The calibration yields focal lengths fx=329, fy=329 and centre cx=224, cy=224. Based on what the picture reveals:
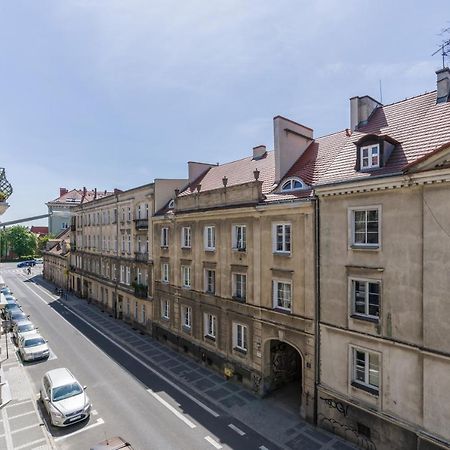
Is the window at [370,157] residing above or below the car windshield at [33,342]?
above

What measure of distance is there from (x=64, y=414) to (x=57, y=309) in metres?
31.5

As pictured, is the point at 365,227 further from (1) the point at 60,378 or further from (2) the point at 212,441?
(1) the point at 60,378

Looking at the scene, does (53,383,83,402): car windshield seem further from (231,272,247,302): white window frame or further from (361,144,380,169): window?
(361,144,380,169): window

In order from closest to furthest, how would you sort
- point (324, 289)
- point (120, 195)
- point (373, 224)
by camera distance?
point (373, 224), point (324, 289), point (120, 195)

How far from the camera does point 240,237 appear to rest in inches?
929

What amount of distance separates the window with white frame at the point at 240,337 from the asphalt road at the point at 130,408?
458 cm

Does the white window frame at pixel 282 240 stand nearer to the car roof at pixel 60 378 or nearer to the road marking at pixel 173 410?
the road marking at pixel 173 410

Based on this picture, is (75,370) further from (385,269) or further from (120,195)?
(385,269)

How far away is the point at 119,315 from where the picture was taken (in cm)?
4084

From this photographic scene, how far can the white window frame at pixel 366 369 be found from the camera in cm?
1577

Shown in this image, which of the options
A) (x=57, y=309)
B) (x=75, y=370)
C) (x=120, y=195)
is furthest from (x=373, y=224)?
(x=57, y=309)

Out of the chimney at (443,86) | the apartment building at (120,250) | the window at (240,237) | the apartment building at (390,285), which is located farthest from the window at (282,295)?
the apartment building at (120,250)

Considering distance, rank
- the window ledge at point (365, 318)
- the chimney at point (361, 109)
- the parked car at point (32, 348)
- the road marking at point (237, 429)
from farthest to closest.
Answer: the parked car at point (32, 348) < the chimney at point (361, 109) < the road marking at point (237, 429) < the window ledge at point (365, 318)

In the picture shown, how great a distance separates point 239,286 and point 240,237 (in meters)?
3.54
